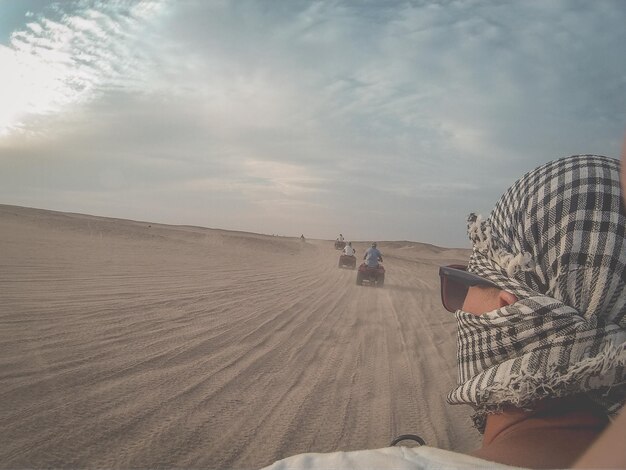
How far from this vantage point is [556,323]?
49.7 inches

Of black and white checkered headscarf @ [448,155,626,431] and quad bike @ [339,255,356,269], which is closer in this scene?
black and white checkered headscarf @ [448,155,626,431]

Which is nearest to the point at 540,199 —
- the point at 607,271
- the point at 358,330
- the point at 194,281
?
the point at 607,271

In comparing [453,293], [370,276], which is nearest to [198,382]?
[453,293]

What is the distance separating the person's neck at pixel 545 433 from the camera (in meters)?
1.06

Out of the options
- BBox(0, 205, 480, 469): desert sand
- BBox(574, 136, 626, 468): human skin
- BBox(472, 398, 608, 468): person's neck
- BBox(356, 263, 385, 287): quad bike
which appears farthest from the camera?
BBox(356, 263, 385, 287): quad bike

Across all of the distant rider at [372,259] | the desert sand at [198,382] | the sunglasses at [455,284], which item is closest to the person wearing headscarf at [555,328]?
the sunglasses at [455,284]

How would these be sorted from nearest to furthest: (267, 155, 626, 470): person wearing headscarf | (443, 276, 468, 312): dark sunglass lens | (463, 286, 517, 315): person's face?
(267, 155, 626, 470): person wearing headscarf
(463, 286, 517, 315): person's face
(443, 276, 468, 312): dark sunglass lens

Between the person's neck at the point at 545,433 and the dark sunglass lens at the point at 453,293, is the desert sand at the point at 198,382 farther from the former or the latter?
the person's neck at the point at 545,433

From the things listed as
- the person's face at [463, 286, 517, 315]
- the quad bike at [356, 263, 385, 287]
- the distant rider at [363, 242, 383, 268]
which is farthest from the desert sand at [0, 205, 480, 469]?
the distant rider at [363, 242, 383, 268]

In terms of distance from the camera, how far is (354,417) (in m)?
3.45

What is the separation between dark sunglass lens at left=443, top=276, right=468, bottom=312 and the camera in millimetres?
2002

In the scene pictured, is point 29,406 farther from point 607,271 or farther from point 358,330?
point 358,330

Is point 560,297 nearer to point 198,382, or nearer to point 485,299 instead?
point 485,299

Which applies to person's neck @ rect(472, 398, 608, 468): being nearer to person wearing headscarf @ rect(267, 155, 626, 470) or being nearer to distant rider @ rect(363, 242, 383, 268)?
person wearing headscarf @ rect(267, 155, 626, 470)
